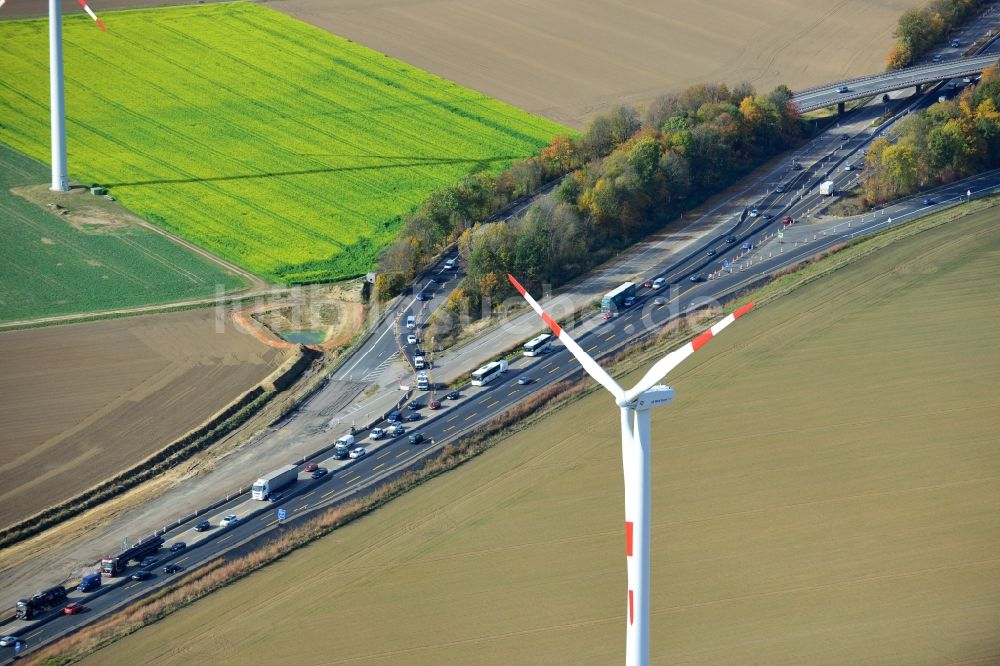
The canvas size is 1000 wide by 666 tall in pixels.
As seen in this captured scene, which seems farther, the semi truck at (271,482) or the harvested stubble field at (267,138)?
the harvested stubble field at (267,138)

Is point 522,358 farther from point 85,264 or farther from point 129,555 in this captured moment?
point 85,264

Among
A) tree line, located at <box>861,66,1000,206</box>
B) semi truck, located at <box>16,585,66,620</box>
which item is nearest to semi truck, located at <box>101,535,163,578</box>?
semi truck, located at <box>16,585,66,620</box>

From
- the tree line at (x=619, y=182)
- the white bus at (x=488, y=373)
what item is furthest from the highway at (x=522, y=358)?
the tree line at (x=619, y=182)

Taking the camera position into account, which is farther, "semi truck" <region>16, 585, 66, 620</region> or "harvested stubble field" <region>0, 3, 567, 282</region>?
"harvested stubble field" <region>0, 3, 567, 282</region>

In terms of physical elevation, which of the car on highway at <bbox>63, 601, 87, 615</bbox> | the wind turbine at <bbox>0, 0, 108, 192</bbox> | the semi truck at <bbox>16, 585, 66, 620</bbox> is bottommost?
the car on highway at <bbox>63, 601, 87, 615</bbox>

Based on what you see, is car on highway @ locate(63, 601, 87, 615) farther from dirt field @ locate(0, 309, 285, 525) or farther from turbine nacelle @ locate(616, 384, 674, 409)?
turbine nacelle @ locate(616, 384, 674, 409)

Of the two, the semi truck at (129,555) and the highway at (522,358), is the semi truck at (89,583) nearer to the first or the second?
the highway at (522,358)

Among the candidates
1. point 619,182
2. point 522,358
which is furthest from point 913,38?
point 522,358
